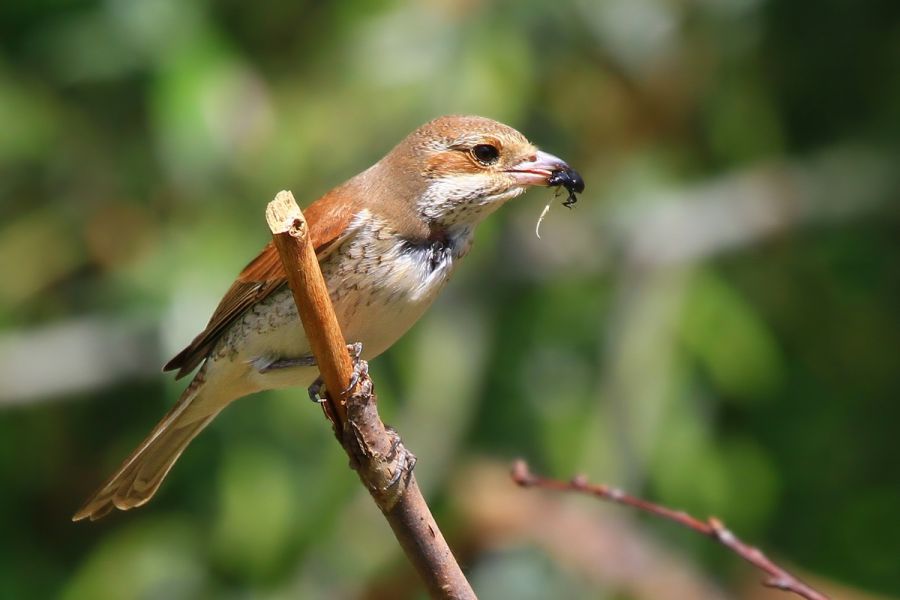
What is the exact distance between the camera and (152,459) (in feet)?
15.4

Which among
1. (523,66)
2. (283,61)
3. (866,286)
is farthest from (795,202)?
(283,61)

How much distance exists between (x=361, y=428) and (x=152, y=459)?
4.73 ft

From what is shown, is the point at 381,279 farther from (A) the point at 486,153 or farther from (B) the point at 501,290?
(B) the point at 501,290

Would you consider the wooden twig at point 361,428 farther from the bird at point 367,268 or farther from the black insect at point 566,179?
the black insect at point 566,179

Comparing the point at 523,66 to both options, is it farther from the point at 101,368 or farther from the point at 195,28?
the point at 101,368

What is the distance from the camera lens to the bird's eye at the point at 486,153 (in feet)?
14.8

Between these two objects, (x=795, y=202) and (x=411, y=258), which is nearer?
(x=411, y=258)

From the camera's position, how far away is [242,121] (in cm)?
709

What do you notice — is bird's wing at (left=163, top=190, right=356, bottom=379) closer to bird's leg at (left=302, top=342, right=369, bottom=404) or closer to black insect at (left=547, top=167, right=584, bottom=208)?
bird's leg at (left=302, top=342, right=369, bottom=404)

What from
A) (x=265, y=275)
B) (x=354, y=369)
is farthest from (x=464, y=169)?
(x=354, y=369)

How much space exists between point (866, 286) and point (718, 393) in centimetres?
140

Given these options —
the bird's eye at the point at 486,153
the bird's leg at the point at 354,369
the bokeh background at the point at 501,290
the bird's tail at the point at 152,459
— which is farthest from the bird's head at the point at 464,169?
the bokeh background at the point at 501,290

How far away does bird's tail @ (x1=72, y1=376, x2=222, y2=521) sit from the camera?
4.60m

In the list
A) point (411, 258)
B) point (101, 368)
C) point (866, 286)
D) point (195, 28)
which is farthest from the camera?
point (866, 286)
